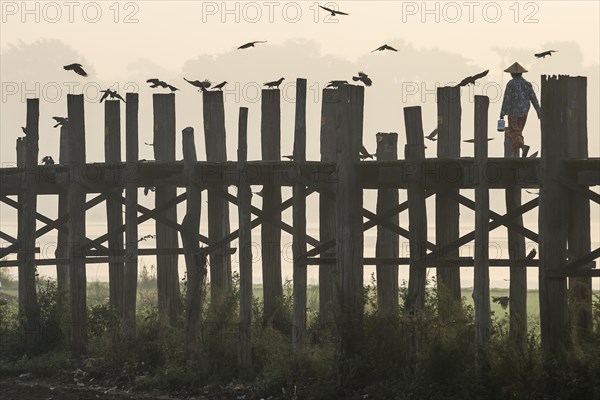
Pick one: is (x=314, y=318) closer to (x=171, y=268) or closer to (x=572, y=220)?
(x=171, y=268)

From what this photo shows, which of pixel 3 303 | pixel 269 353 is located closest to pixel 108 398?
pixel 269 353

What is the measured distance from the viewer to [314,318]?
21.5 m

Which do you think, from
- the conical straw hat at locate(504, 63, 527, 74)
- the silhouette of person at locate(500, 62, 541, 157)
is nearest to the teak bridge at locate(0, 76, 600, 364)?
the silhouette of person at locate(500, 62, 541, 157)

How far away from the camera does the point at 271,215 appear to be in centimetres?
2080

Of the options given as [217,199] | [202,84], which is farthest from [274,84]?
[217,199]

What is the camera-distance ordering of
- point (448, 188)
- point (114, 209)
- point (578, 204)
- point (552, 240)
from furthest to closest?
point (114, 209) → point (448, 188) → point (578, 204) → point (552, 240)

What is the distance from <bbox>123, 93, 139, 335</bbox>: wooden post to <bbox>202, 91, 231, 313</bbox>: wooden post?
114 cm

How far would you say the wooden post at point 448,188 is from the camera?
18.6m

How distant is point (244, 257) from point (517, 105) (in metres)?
4.48

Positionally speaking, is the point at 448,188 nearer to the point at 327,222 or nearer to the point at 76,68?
the point at 327,222

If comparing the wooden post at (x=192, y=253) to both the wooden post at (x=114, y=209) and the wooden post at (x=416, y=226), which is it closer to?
the wooden post at (x=114, y=209)

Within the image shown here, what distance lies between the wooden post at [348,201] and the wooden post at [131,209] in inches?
160

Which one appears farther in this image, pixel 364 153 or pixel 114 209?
pixel 114 209

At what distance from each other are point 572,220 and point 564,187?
2.06 ft
